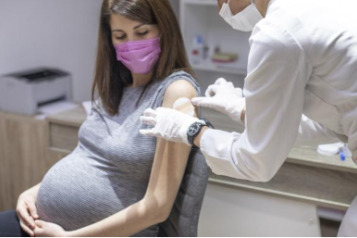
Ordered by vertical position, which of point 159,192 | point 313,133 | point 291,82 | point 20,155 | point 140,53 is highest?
point 291,82

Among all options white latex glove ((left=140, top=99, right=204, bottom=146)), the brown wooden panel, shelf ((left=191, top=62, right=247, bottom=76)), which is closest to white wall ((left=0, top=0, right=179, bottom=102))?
shelf ((left=191, top=62, right=247, bottom=76))

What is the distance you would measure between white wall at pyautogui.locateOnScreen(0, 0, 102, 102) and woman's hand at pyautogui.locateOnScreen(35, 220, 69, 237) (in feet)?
4.30

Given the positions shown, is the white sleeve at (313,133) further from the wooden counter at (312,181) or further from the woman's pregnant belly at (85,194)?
the woman's pregnant belly at (85,194)

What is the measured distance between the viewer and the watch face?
3.71 ft

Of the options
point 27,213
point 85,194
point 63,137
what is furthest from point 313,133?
point 63,137

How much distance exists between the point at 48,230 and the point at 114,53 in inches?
26.9

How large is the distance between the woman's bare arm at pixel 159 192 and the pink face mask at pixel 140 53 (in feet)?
0.47

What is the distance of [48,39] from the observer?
2664 millimetres

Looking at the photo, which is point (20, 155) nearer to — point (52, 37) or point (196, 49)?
point (52, 37)

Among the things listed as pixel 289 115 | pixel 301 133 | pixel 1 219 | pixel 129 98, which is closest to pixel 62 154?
pixel 1 219

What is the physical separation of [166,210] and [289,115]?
1.93 ft

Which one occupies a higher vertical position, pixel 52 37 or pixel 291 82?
pixel 291 82

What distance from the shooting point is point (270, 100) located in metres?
0.94

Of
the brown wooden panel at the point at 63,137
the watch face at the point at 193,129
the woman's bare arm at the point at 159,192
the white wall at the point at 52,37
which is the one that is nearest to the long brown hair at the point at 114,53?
the woman's bare arm at the point at 159,192
